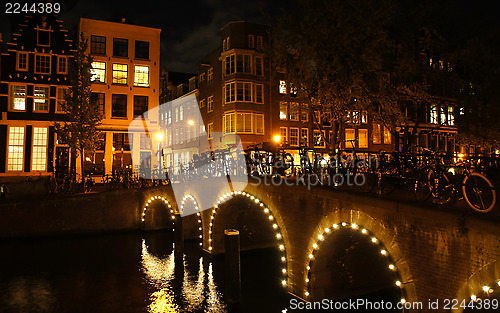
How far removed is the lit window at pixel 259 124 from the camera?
3766 centimetres

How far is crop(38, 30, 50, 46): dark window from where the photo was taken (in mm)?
33584

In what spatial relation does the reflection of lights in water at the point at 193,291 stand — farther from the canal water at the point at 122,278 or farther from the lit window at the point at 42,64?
the lit window at the point at 42,64

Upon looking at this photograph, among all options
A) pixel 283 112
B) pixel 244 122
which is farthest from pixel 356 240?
pixel 283 112

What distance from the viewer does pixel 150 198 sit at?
25391mm

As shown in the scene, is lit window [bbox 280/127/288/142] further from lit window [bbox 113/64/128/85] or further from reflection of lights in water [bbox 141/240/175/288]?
reflection of lights in water [bbox 141/240/175/288]

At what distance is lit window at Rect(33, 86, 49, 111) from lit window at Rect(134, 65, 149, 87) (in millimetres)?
7661

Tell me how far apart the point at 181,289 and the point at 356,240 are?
Result: 716 cm

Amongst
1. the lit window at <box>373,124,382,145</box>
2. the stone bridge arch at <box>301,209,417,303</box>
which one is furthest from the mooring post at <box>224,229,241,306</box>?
the lit window at <box>373,124,382,145</box>

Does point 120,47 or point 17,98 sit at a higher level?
point 120,47

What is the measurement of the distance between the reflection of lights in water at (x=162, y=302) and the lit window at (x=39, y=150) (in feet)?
74.2

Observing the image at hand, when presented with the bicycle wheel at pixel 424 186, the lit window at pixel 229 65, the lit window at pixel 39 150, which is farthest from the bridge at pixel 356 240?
the lit window at pixel 229 65

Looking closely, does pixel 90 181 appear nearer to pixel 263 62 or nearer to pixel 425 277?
pixel 263 62

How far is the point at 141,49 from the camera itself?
37.5m

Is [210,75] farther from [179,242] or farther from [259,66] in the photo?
[179,242]
